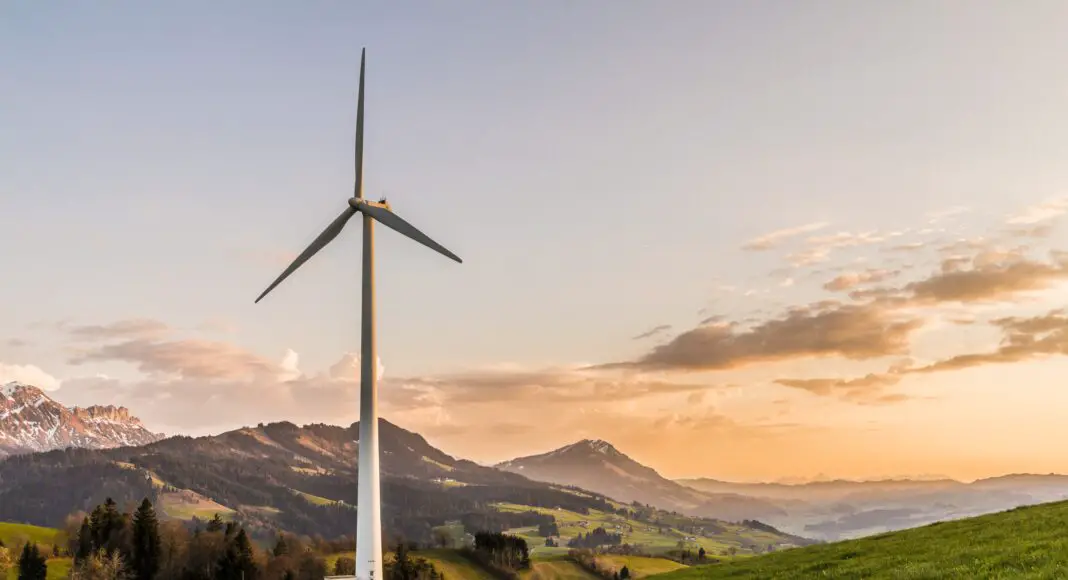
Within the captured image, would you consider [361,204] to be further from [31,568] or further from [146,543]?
[31,568]

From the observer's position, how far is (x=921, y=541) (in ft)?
166

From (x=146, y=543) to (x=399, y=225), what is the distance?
143220 millimetres

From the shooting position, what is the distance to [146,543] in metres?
183

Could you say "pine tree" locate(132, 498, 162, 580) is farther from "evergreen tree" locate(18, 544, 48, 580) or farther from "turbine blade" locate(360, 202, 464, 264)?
"turbine blade" locate(360, 202, 464, 264)

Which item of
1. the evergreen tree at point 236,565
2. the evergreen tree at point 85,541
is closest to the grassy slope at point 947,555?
the evergreen tree at point 236,565

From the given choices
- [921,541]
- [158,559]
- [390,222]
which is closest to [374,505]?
[390,222]

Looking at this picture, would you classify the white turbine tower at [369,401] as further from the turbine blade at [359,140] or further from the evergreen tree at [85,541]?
the evergreen tree at [85,541]

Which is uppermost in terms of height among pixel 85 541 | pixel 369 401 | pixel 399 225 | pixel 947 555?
pixel 399 225

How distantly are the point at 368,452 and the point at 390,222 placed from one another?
1705 centimetres

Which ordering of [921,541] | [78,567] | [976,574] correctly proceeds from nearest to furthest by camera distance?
[976,574] < [921,541] < [78,567]

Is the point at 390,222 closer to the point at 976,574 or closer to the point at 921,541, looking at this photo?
the point at 921,541

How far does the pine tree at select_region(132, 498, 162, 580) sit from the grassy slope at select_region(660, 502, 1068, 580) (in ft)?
477

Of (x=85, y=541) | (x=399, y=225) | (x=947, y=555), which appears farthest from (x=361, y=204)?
(x=85, y=541)

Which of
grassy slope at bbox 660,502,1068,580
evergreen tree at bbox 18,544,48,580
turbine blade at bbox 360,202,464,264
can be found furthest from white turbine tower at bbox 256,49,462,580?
evergreen tree at bbox 18,544,48,580
